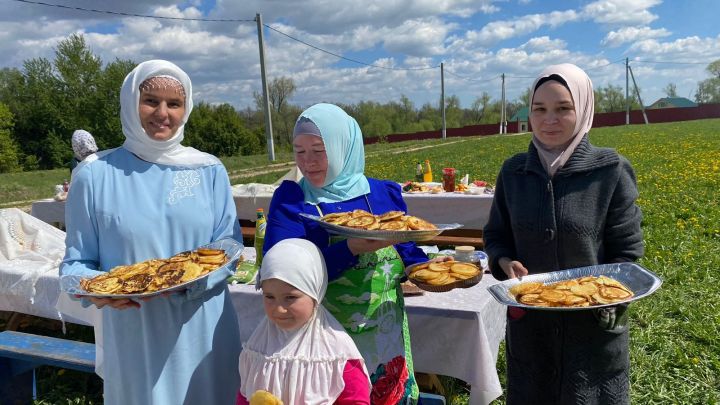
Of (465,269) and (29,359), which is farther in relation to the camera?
(29,359)

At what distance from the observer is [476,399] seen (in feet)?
9.35

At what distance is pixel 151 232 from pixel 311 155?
72 centimetres

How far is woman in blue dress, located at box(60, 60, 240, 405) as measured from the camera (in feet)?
6.46

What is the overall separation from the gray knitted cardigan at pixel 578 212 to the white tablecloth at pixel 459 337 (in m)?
0.83

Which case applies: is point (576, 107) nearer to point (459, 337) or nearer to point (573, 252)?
point (573, 252)

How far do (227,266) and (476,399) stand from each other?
1.71 meters

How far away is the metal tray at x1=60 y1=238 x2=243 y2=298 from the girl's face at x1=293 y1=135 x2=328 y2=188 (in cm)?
44

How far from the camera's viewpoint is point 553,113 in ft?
6.12

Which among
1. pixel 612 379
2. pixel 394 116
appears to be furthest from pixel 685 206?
pixel 394 116

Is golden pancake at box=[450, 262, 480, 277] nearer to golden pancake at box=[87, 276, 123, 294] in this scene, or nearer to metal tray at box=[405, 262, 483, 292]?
metal tray at box=[405, 262, 483, 292]

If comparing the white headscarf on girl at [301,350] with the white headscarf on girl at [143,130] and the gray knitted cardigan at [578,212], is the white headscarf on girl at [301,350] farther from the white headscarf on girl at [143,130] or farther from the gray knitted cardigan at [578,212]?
the gray knitted cardigan at [578,212]

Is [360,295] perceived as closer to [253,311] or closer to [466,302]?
[466,302]

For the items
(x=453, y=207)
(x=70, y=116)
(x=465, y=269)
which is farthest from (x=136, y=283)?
(x=70, y=116)

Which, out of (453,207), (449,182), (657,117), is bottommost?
(453,207)
